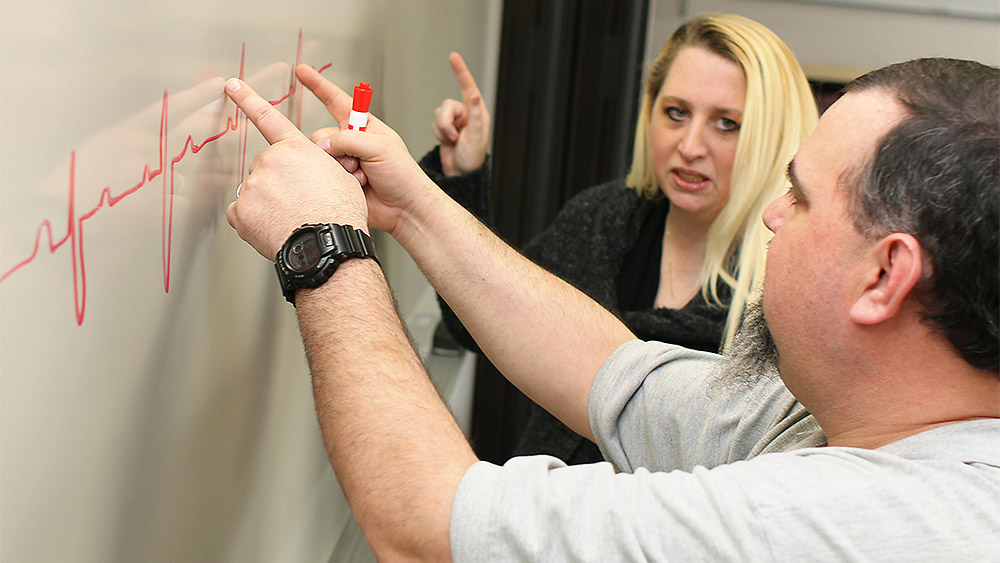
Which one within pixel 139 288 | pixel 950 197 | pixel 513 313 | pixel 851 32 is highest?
pixel 851 32

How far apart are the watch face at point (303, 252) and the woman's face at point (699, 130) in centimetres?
86

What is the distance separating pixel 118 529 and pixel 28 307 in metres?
0.22

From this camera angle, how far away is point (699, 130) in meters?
1.41

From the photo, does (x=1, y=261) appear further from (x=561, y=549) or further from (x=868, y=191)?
(x=868, y=191)

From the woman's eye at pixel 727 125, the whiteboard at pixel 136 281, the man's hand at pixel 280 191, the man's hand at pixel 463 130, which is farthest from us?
the woman's eye at pixel 727 125

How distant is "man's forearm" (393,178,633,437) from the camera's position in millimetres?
988

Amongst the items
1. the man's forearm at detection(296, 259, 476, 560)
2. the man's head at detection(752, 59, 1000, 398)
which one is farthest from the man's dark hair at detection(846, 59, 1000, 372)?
the man's forearm at detection(296, 259, 476, 560)

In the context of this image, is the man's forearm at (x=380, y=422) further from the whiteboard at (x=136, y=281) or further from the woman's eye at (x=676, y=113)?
the woman's eye at (x=676, y=113)

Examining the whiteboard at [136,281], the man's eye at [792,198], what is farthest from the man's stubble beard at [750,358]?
the whiteboard at [136,281]

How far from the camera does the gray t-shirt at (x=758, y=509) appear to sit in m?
0.61

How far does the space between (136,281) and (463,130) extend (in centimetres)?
79

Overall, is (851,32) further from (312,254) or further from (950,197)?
(312,254)

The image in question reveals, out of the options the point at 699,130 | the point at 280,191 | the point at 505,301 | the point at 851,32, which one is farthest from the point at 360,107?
the point at 851,32

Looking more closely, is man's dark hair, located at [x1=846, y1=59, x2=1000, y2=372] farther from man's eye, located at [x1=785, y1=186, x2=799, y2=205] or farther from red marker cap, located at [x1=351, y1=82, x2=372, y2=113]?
red marker cap, located at [x1=351, y1=82, x2=372, y2=113]
